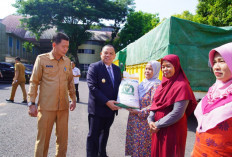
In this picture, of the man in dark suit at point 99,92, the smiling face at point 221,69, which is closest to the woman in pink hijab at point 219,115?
the smiling face at point 221,69

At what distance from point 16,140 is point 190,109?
338cm

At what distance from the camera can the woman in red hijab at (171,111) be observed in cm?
193

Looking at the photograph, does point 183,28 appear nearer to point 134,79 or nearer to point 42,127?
point 134,79

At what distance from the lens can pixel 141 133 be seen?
2457 mm

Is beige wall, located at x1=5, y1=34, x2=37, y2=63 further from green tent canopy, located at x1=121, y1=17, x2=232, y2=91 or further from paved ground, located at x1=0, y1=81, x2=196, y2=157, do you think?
green tent canopy, located at x1=121, y1=17, x2=232, y2=91

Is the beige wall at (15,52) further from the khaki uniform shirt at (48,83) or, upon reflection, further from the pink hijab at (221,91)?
the pink hijab at (221,91)

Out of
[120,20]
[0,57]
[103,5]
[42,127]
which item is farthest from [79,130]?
[120,20]

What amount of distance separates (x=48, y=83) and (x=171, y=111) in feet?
5.59

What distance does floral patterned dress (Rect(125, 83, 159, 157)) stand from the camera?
2.42 m

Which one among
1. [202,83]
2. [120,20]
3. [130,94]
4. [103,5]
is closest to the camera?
[130,94]

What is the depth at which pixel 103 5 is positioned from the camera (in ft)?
88.8

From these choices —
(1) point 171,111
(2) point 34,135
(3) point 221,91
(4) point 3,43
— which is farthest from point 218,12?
(4) point 3,43

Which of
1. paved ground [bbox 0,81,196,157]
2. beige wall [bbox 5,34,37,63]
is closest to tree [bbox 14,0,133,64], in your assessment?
beige wall [bbox 5,34,37,63]

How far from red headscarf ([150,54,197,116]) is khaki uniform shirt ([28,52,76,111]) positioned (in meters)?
1.36
